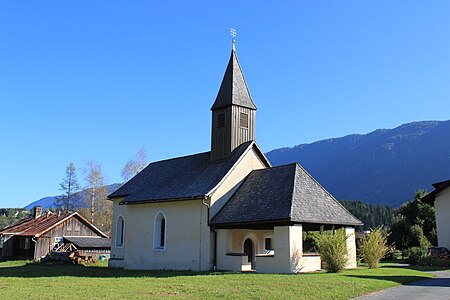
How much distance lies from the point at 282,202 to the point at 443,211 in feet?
60.8

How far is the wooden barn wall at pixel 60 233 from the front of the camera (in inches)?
1848

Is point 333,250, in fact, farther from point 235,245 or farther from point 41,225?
point 41,225

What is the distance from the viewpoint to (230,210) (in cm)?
2617

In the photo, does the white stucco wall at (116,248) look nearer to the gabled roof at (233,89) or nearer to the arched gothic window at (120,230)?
the arched gothic window at (120,230)

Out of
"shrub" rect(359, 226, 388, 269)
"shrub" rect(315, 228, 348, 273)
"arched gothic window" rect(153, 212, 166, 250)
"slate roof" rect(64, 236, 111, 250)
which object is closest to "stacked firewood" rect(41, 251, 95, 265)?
"slate roof" rect(64, 236, 111, 250)

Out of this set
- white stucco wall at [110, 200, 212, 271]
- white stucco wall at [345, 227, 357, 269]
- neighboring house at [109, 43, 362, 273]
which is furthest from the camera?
white stucco wall at [110, 200, 212, 271]

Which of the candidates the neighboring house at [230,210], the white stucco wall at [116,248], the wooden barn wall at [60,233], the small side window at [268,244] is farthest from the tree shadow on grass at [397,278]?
the wooden barn wall at [60,233]

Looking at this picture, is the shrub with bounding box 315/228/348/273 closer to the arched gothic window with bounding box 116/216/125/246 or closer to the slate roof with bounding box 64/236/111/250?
the arched gothic window with bounding box 116/216/125/246

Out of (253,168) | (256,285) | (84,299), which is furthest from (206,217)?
(84,299)

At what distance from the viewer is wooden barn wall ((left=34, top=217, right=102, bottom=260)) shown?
46.9 meters

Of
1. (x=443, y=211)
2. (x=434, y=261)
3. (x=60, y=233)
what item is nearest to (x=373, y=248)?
(x=434, y=261)

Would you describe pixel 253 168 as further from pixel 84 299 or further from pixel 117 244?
pixel 84 299

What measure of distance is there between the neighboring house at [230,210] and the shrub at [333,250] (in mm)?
882

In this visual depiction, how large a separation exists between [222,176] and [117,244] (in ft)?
41.1
